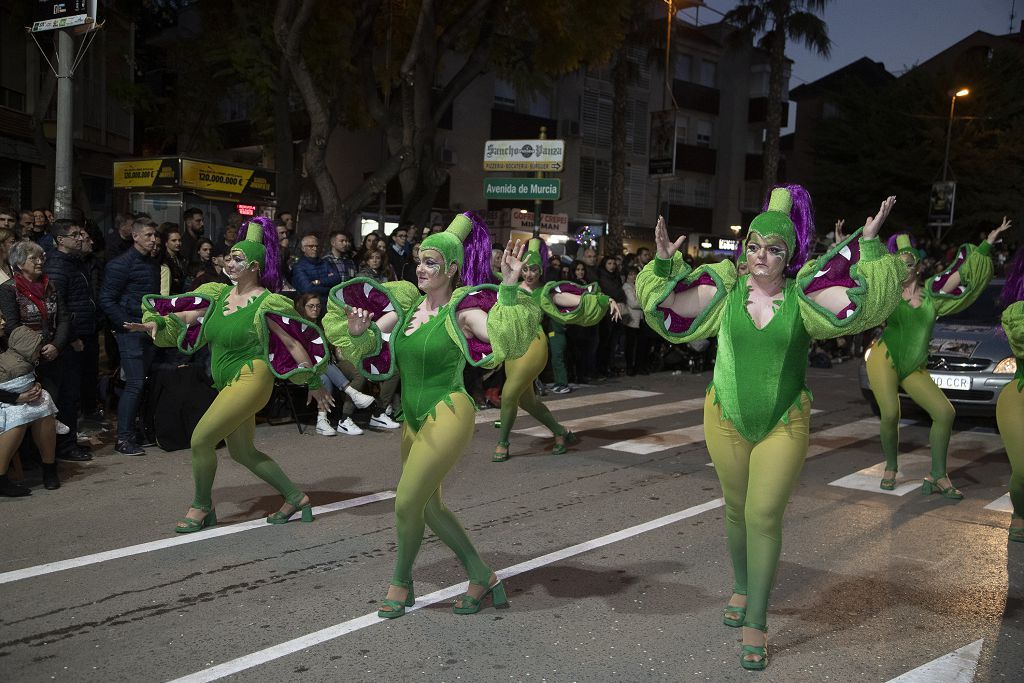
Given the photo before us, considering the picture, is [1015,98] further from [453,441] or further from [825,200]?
[453,441]

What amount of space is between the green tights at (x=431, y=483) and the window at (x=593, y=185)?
3225 centimetres

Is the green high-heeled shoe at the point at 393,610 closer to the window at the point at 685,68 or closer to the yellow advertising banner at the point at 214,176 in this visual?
the yellow advertising banner at the point at 214,176

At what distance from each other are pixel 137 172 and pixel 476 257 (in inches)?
606

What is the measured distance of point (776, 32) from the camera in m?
31.1

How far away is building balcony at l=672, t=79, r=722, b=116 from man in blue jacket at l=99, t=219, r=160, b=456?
34.4 m

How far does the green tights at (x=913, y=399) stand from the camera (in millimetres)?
7824

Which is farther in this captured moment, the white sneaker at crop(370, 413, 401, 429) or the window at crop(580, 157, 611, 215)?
the window at crop(580, 157, 611, 215)

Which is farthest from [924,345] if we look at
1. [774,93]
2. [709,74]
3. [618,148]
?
[709,74]

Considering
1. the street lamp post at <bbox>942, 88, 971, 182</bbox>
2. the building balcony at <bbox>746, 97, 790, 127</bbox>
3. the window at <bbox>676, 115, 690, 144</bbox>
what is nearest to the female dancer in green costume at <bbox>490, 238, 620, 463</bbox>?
the street lamp post at <bbox>942, 88, 971, 182</bbox>

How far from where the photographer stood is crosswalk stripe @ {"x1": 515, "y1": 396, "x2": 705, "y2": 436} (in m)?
10.7

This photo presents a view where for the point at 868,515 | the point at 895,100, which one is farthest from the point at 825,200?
the point at 868,515

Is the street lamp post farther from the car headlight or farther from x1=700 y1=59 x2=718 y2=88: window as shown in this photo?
the car headlight

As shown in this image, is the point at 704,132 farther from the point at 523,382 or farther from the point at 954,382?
the point at 523,382

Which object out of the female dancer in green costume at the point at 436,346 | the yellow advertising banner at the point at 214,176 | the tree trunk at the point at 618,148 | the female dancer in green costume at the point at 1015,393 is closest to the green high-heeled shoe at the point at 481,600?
the female dancer in green costume at the point at 436,346
